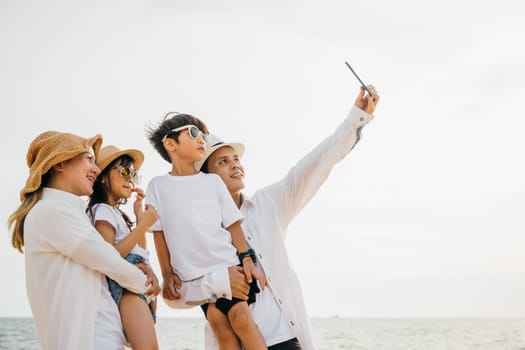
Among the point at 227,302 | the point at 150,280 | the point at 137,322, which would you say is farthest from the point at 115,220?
the point at 227,302

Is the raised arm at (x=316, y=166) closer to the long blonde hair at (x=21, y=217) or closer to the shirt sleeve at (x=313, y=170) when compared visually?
the shirt sleeve at (x=313, y=170)

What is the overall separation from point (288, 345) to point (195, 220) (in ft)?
3.34

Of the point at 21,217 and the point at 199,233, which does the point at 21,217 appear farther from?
the point at 199,233

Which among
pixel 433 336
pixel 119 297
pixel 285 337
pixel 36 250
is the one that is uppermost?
pixel 36 250

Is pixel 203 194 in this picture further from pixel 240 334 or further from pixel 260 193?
pixel 240 334

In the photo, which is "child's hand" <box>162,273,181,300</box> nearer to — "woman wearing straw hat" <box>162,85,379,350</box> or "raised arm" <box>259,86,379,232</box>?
"woman wearing straw hat" <box>162,85,379,350</box>

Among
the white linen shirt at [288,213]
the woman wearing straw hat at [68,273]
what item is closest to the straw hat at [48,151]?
the woman wearing straw hat at [68,273]

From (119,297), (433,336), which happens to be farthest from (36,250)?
(433,336)

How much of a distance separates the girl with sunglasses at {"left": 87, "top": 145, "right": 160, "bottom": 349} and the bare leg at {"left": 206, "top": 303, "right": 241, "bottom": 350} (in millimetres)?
373

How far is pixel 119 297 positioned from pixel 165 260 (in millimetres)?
563

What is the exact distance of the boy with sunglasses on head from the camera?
3.95 m

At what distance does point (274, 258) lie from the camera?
446 cm

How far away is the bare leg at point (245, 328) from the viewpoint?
151 inches

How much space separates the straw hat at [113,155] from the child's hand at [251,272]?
1.03 metres
